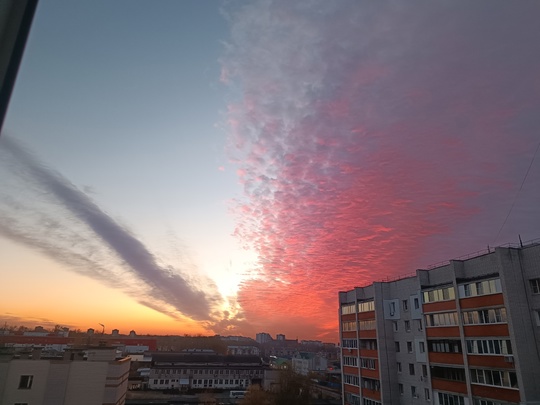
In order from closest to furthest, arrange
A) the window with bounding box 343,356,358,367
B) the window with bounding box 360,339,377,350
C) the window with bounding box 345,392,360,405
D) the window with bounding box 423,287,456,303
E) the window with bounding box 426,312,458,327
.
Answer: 1. the window with bounding box 426,312,458,327
2. the window with bounding box 423,287,456,303
3. the window with bounding box 360,339,377,350
4. the window with bounding box 345,392,360,405
5. the window with bounding box 343,356,358,367

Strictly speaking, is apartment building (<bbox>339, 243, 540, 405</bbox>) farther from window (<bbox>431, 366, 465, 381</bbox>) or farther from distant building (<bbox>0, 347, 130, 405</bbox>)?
distant building (<bbox>0, 347, 130, 405</bbox>)

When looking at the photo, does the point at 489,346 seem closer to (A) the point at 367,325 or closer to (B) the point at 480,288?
(B) the point at 480,288

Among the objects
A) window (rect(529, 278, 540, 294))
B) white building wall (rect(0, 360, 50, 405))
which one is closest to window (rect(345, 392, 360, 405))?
window (rect(529, 278, 540, 294))

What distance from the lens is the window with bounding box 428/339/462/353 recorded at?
15.5m

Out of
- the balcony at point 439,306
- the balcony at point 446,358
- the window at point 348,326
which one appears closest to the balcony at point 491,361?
the balcony at point 446,358

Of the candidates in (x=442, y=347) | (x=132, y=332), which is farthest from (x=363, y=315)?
(x=132, y=332)

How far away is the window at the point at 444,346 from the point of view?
50.9 ft

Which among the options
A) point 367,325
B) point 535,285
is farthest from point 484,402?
point 367,325

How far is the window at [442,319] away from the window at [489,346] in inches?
49.7

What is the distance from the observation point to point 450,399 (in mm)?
15562

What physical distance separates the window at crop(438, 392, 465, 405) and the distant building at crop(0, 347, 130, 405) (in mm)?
15413

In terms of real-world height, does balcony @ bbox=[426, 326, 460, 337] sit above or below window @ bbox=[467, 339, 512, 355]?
above

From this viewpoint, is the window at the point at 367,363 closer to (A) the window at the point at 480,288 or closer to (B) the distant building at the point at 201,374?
(A) the window at the point at 480,288

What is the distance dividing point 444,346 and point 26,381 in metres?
18.6
